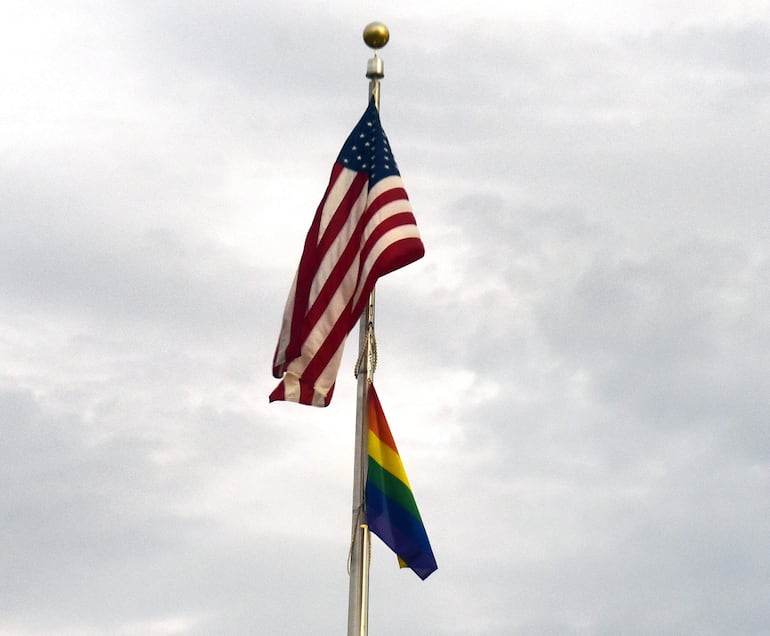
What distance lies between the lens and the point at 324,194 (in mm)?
30203

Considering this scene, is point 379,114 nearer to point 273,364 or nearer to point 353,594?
point 273,364

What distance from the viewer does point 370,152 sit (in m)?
30.1

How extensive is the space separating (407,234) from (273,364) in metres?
3.07

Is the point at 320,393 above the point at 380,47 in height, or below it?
below

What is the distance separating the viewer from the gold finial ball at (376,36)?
101 feet

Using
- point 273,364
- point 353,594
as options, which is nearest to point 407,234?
point 273,364

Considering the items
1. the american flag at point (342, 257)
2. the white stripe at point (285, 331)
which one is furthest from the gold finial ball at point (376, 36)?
the white stripe at point (285, 331)

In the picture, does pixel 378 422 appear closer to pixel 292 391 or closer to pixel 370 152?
pixel 292 391

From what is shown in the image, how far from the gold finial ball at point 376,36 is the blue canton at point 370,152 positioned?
1.23 meters

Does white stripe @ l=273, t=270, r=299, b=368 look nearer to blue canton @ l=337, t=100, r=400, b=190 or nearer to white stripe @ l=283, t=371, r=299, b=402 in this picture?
white stripe @ l=283, t=371, r=299, b=402

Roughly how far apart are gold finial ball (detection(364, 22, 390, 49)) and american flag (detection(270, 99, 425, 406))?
A: 1.20 m

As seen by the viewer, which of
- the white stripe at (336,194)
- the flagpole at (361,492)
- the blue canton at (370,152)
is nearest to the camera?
the flagpole at (361,492)

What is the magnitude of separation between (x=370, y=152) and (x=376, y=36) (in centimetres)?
205

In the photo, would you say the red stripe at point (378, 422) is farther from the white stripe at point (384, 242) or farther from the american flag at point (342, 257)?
the white stripe at point (384, 242)
